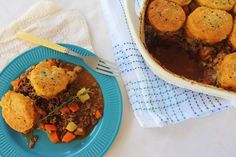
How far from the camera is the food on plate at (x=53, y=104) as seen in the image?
0.85 meters

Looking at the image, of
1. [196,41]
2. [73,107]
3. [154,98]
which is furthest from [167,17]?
[73,107]

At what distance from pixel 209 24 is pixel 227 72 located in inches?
4.9

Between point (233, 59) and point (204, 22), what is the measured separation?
11 centimetres

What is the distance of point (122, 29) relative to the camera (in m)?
1.04

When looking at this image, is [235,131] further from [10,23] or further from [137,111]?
[10,23]

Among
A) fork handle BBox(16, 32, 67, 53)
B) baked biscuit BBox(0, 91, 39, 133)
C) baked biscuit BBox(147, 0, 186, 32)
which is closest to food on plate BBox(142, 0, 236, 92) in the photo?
baked biscuit BBox(147, 0, 186, 32)

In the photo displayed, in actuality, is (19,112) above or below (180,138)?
above

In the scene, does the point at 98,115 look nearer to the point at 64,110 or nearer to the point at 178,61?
the point at 64,110

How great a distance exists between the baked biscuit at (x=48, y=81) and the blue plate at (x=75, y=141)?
0.25 ft

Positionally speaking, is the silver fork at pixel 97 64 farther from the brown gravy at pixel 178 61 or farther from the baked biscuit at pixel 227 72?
the baked biscuit at pixel 227 72

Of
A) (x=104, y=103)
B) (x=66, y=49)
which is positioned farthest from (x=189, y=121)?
(x=66, y=49)

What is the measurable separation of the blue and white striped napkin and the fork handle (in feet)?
0.54

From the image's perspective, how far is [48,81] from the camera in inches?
33.9

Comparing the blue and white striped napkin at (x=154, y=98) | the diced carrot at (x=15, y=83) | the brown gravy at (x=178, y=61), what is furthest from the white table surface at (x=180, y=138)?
the diced carrot at (x=15, y=83)
